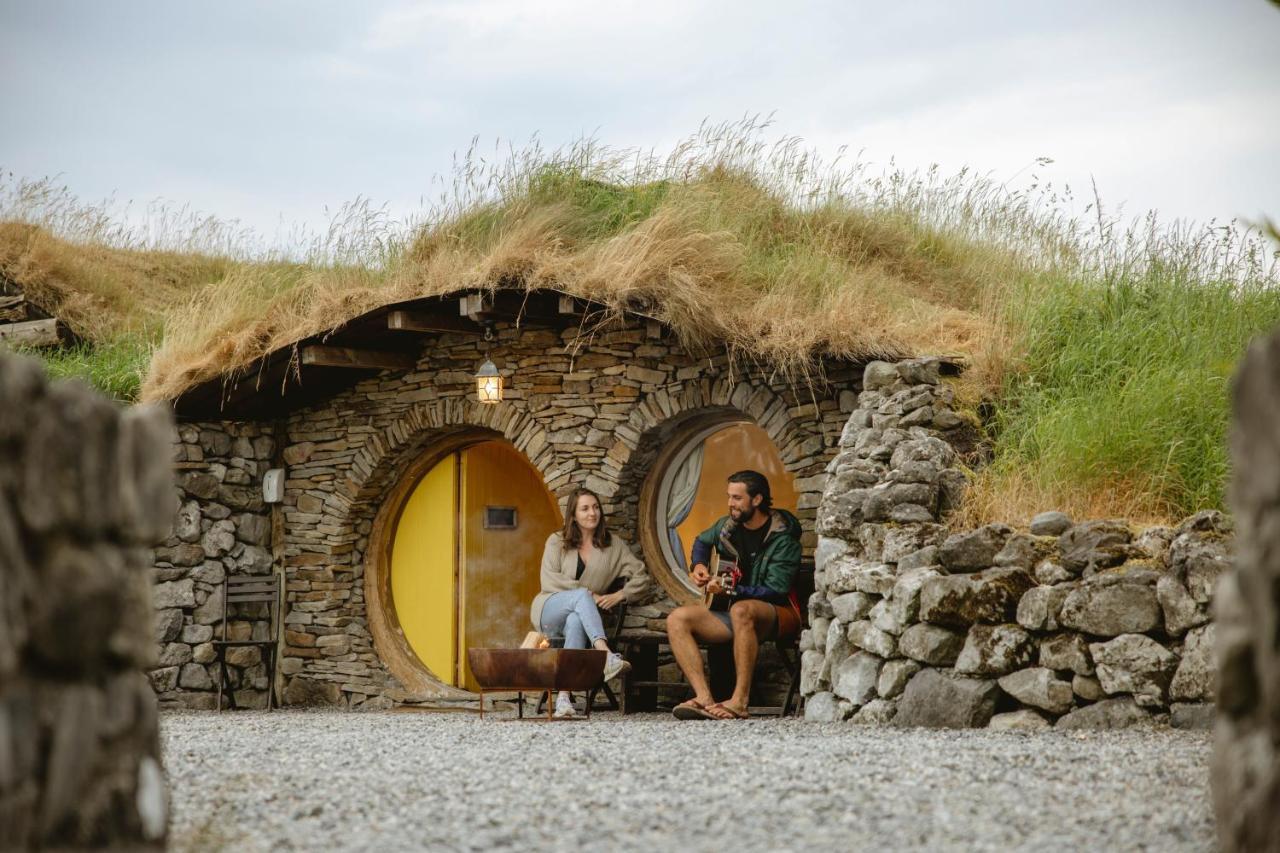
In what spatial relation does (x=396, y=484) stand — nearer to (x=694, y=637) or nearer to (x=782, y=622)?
(x=694, y=637)

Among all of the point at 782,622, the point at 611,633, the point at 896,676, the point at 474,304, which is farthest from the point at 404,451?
the point at 896,676

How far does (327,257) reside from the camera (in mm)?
11445

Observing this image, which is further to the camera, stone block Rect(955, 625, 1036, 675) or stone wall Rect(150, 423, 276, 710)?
stone wall Rect(150, 423, 276, 710)

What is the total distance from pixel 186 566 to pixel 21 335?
3.95 meters

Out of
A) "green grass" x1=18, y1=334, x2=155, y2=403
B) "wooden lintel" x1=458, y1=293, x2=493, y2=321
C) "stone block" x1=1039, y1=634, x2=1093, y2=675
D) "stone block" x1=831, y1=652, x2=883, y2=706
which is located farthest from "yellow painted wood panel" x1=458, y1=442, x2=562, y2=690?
"stone block" x1=1039, y1=634, x2=1093, y2=675

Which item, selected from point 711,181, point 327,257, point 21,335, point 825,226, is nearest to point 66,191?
point 21,335

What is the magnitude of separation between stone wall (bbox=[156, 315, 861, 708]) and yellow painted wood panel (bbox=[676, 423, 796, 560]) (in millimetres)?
303

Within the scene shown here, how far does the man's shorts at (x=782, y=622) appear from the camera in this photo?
7.86 meters

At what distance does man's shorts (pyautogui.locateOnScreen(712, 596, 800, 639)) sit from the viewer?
786 cm

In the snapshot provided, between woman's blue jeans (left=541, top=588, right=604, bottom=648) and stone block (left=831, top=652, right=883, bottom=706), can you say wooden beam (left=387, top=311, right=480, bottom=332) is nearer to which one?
woman's blue jeans (left=541, top=588, right=604, bottom=648)

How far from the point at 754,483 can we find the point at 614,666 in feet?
4.68

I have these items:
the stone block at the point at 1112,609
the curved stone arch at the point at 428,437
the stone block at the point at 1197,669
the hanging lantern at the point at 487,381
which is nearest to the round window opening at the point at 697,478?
the curved stone arch at the point at 428,437

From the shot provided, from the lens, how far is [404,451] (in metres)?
10.3

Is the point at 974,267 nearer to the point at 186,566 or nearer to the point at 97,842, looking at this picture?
the point at 186,566
